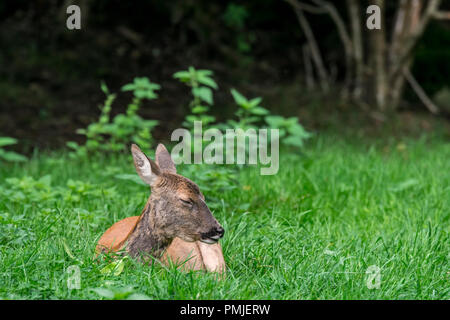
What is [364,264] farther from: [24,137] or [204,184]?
[24,137]

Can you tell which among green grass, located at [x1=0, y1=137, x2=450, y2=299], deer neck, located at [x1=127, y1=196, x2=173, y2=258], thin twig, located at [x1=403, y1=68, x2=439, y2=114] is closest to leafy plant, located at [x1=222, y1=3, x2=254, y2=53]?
thin twig, located at [x1=403, y1=68, x2=439, y2=114]

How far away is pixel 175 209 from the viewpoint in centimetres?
300

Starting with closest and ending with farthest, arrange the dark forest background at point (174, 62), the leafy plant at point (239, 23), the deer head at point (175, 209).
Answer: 1. the deer head at point (175, 209)
2. the dark forest background at point (174, 62)
3. the leafy plant at point (239, 23)

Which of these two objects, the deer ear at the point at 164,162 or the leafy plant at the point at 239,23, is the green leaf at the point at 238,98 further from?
the leafy plant at the point at 239,23

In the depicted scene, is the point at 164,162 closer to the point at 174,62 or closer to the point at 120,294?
the point at 120,294

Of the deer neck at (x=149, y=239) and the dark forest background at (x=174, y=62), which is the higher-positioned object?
the dark forest background at (x=174, y=62)

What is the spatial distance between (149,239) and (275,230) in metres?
0.96

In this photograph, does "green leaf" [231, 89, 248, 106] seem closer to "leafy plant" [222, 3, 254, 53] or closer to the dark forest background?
the dark forest background

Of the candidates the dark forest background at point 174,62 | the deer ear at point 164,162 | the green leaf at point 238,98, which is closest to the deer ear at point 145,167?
the deer ear at point 164,162

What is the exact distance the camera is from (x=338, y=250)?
346 cm

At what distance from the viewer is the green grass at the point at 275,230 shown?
2873 millimetres

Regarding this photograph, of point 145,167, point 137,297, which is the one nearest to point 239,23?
point 145,167

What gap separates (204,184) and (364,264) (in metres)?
1.61
